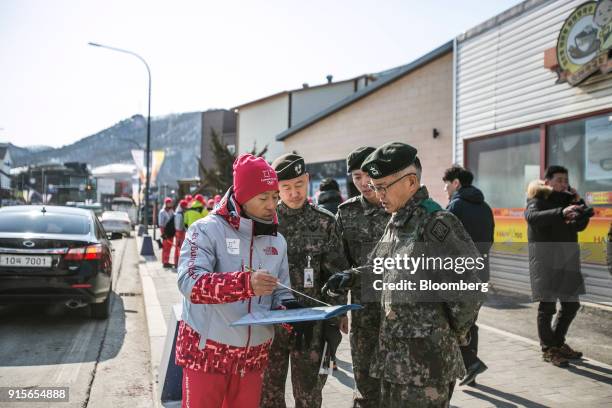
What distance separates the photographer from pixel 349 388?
4621mm

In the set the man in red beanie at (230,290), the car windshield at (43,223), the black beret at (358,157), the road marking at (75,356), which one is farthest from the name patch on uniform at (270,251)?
the car windshield at (43,223)

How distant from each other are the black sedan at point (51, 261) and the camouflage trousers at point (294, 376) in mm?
4257

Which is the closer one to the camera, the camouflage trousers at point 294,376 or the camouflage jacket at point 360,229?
the camouflage trousers at point 294,376

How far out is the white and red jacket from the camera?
2.28 m

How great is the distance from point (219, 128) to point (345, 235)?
5893cm

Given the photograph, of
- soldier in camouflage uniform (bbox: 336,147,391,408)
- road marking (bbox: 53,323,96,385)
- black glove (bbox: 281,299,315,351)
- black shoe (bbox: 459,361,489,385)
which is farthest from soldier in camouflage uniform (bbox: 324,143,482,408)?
road marking (bbox: 53,323,96,385)

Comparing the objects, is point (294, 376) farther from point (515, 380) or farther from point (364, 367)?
point (515, 380)

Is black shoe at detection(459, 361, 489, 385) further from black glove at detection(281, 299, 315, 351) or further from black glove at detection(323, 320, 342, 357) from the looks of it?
black glove at detection(281, 299, 315, 351)

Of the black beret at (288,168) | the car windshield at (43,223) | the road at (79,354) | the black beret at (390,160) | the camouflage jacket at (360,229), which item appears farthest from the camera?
the car windshield at (43,223)

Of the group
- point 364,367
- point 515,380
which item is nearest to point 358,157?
point 364,367

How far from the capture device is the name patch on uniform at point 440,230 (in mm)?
2332

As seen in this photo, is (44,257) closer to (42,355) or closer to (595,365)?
(42,355)

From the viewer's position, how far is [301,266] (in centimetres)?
340

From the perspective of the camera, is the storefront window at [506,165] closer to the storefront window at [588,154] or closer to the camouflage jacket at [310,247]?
the storefront window at [588,154]
